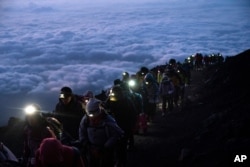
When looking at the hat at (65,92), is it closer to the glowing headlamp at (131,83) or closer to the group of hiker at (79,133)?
the group of hiker at (79,133)

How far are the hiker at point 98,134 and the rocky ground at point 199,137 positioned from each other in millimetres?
2479

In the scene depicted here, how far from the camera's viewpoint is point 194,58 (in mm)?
40500

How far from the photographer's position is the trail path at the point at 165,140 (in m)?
10.3

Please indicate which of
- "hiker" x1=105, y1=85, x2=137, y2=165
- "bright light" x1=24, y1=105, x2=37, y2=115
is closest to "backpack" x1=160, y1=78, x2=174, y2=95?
"hiker" x1=105, y1=85, x2=137, y2=165

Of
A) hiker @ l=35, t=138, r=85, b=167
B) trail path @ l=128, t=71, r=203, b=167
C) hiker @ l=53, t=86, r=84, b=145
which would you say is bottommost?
trail path @ l=128, t=71, r=203, b=167

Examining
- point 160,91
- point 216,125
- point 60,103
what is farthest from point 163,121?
point 60,103

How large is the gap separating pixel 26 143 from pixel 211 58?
1535 inches

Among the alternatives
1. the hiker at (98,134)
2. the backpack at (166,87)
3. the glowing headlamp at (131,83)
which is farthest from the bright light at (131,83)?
the hiker at (98,134)

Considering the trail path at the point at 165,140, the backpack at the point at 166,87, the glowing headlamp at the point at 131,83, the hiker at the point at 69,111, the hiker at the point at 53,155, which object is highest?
the hiker at the point at 53,155

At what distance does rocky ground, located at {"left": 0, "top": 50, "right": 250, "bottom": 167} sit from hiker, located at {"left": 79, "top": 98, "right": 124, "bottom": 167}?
248 cm

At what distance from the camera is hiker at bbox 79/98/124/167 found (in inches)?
267

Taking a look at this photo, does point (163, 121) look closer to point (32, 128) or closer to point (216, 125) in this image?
point (216, 125)

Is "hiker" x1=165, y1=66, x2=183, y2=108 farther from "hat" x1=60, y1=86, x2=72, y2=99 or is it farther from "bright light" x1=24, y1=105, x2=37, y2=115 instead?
"bright light" x1=24, y1=105, x2=37, y2=115

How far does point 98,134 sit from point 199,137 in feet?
14.2
